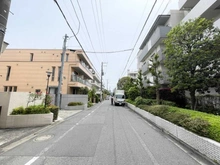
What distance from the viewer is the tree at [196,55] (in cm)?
860

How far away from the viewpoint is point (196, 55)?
344 inches

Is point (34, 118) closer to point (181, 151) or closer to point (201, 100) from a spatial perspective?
point (181, 151)

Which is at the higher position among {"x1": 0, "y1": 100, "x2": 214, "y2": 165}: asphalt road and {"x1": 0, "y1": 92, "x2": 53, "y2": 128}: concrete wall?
{"x1": 0, "y1": 92, "x2": 53, "y2": 128}: concrete wall

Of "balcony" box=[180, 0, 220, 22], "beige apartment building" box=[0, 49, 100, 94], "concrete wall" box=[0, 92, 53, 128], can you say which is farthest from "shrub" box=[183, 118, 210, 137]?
"beige apartment building" box=[0, 49, 100, 94]

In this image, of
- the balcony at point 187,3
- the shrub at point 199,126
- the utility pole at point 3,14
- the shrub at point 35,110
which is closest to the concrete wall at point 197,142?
the shrub at point 199,126

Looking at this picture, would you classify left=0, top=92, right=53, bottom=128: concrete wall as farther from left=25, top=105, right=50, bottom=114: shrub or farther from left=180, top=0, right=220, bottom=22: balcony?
left=180, top=0, right=220, bottom=22: balcony

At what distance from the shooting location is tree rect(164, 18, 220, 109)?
28.2 feet

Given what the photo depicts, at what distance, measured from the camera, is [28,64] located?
820 inches

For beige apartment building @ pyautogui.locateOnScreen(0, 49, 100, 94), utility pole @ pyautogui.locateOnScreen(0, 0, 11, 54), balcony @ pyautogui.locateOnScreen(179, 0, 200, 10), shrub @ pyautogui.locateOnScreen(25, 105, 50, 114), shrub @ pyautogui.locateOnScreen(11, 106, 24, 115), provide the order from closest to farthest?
utility pole @ pyautogui.locateOnScreen(0, 0, 11, 54) → shrub @ pyautogui.locateOnScreen(11, 106, 24, 115) → shrub @ pyautogui.locateOnScreen(25, 105, 50, 114) → balcony @ pyautogui.locateOnScreen(179, 0, 200, 10) → beige apartment building @ pyautogui.locateOnScreen(0, 49, 100, 94)

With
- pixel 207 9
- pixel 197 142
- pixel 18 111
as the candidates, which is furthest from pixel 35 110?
pixel 207 9

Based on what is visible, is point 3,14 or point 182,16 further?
point 182,16

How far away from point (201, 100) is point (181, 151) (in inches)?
352

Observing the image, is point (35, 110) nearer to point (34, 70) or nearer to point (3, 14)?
point (3, 14)

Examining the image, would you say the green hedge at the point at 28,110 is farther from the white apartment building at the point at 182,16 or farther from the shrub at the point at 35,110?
the white apartment building at the point at 182,16
